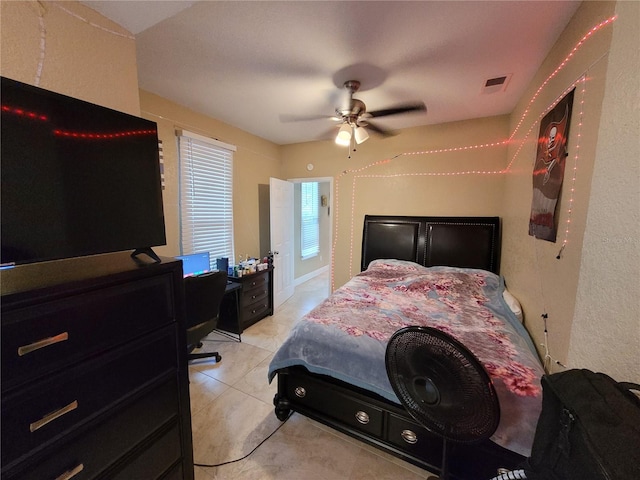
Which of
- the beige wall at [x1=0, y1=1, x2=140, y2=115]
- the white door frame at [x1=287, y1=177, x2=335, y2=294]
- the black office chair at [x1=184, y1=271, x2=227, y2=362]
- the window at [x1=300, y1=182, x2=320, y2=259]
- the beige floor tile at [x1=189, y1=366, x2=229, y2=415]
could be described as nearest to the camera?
the beige wall at [x1=0, y1=1, x2=140, y2=115]

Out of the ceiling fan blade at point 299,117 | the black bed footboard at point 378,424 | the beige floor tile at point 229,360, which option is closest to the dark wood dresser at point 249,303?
the beige floor tile at point 229,360

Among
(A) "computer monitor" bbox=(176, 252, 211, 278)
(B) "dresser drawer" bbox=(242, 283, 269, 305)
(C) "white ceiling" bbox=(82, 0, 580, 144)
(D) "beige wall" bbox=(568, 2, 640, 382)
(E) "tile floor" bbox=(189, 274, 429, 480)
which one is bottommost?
(E) "tile floor" bbox=(189, 274, 429, 480)

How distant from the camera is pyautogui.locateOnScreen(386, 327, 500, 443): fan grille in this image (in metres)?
1.03

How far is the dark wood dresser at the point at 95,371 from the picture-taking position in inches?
29.2

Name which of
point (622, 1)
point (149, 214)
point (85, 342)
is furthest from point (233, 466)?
point (622, 1)

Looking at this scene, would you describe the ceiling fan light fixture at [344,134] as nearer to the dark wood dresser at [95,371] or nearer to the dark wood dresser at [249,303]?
the dark wood dresser at [95,371]

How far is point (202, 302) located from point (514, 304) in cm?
273

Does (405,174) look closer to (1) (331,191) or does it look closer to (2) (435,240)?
(2) (435,240)

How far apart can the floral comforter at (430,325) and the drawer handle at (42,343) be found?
1237 mm

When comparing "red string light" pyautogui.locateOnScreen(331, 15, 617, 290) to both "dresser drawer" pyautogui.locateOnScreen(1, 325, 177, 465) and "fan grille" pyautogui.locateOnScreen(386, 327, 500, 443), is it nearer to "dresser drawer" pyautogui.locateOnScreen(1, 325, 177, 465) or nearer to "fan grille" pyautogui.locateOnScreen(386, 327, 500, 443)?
"fan grille" pyautogui.locateOnScreen(386, 327, 500, 443)

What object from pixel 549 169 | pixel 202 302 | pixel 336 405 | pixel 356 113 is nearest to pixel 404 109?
pixel 356 113

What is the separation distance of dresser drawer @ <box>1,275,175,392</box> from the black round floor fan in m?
1.15

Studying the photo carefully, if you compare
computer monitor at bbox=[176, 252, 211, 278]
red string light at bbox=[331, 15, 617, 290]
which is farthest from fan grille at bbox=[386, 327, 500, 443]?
computer monitor at bbox=[176, 252, 211, 278]

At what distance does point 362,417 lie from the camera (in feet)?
5.24
